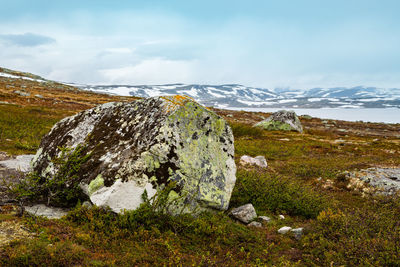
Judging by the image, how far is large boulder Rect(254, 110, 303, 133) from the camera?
47406mm

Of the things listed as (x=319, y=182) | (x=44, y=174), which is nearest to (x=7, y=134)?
(x=44, y=174)

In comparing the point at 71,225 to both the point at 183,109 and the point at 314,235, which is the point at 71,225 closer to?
the point at 183,109

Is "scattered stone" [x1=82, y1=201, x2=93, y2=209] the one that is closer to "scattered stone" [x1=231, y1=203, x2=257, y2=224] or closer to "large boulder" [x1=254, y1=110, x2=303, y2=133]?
"scattered stone" [x1=231, y1=203, x2=257, y2=224]

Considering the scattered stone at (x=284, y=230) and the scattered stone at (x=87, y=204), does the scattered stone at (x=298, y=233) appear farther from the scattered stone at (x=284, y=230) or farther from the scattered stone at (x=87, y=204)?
the scattered stone at (x=87, y=204)

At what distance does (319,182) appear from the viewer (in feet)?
46.5

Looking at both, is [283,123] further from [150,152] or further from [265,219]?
[150,152]

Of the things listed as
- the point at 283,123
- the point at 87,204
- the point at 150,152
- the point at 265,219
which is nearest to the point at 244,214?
the point at 265,219

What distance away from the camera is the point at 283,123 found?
48.0 m

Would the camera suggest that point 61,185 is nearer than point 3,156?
Yes

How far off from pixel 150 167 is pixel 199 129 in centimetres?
232

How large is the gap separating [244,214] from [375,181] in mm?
9546

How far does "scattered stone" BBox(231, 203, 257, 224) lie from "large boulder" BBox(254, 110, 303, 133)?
4157 cm

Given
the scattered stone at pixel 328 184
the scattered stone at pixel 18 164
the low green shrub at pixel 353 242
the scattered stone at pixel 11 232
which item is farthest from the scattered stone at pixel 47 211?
the scattered stone at pixel 328 184

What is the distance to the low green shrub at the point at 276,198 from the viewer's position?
350 inches
